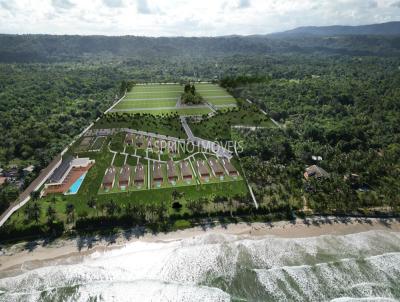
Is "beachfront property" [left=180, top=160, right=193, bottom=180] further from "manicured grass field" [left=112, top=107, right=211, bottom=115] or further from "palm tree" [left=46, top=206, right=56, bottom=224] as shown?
"manicured grass field" [left=112, top=107, right=211, bottom=115]

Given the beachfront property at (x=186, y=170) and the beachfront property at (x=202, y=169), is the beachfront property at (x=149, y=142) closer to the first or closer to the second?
the beachfront property at (x=186, y=170)

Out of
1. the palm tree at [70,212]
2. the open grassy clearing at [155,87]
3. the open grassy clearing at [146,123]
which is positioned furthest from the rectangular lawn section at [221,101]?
the palm tree at [70,212]

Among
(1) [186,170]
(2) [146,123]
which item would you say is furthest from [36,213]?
(2) [146,123]

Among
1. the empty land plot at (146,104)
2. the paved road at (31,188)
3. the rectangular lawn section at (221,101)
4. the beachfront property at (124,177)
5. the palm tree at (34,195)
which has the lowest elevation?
the rectangular lawn section at (221,101)

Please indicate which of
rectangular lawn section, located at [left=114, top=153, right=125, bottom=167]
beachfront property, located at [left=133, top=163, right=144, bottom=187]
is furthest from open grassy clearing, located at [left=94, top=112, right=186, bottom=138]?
beachfront property, located at [left=133, top=163, right=144, bottom=187]

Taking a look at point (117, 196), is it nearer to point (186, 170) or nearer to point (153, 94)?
point (186, 170)
